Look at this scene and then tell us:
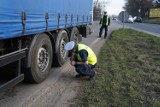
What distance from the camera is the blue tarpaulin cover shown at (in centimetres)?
466

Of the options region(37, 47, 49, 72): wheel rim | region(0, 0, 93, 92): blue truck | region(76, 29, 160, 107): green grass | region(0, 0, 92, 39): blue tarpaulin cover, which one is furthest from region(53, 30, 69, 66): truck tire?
region(76, 29, 160, 107): green grass

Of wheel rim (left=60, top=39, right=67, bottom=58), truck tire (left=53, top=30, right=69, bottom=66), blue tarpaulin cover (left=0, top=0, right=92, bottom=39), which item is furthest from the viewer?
wheel rim (left=60, top=39, right=67, bottom=58)

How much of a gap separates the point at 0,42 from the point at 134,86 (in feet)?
10.1

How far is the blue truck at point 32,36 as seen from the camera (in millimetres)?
4867

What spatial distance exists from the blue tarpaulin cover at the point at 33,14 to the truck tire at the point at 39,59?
0.26 metres

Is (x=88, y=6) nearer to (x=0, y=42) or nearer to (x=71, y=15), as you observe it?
(x=71, y=15)

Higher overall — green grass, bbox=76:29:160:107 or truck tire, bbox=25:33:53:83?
truck tire, bbox=25:33:53:83

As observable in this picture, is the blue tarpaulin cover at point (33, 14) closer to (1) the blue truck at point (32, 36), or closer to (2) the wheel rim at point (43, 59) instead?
(1) the blue truck at point (32, 36)

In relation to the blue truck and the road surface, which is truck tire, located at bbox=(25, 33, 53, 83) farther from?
the road surface

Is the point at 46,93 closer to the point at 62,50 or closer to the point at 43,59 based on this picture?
the point at 43,59

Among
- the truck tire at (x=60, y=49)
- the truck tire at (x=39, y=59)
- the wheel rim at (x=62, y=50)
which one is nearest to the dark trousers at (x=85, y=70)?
the truck tire at (x=39, y=59)

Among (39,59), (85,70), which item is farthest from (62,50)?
(39,59)

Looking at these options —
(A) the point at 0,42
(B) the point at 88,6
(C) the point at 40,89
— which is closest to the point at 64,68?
(C) the point at 40,89

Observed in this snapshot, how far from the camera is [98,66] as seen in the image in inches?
339
